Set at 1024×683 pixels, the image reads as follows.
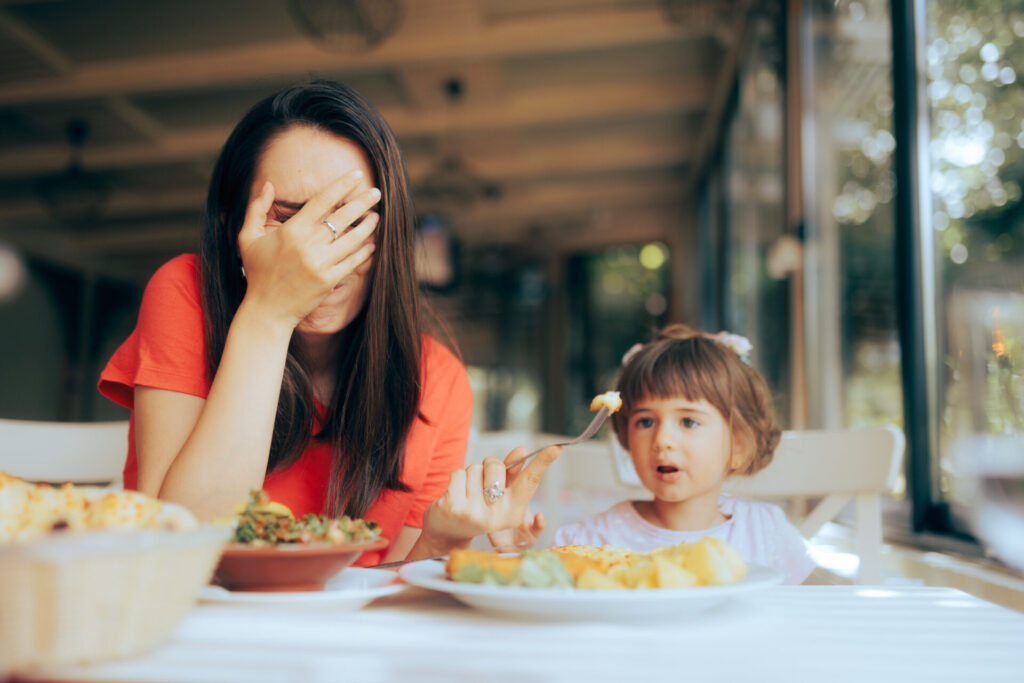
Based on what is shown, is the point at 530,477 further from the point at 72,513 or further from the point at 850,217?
the point at 850,217

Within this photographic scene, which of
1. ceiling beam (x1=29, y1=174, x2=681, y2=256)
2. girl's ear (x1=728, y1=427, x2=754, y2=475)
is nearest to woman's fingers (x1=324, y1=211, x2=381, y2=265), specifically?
girl's ear (x1=728, y1=427, x2=754, y2=475)

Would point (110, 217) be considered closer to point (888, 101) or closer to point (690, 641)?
point (888, 101)

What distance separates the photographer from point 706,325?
6.42 metres

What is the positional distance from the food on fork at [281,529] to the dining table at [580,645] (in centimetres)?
5

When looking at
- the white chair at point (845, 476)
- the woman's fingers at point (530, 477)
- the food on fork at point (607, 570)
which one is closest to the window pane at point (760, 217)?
the white chair at point (845, 476)

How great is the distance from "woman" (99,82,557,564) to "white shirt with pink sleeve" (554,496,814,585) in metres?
0.30

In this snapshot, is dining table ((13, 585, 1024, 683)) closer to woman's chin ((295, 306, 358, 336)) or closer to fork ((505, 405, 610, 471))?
fork ((505, 405, 610, 471))

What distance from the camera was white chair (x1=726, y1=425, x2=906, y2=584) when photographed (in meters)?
1.26

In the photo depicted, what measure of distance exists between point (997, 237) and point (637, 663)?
4.65 feet

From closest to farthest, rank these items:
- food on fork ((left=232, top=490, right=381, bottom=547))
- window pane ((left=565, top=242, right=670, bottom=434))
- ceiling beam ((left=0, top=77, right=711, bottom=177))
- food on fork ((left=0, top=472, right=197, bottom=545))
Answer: food on fork ((left=0, top=472, right=197, bottom=545)) < food on fork ((left=232, top=490, right=381, bottom=547)) < ceiling beam ((left=0, top=77, right=711, bottom=177)) < window pane ((left=565, top=242, right=670, bottom=434))

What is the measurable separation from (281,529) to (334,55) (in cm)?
440

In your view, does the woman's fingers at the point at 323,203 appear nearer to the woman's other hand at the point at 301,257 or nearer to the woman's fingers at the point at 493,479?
the woman's other hand at the point at 301,257

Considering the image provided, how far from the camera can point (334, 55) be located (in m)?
4.49

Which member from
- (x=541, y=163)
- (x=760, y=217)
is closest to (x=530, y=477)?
(x=760, y=217)
